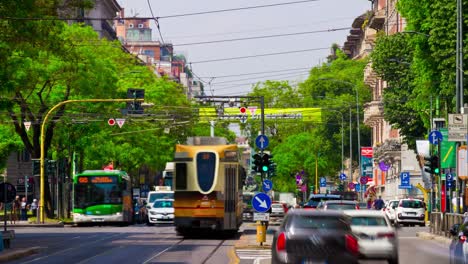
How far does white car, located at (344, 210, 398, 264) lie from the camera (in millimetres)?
28531

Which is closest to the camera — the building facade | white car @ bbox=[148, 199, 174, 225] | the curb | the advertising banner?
the curb

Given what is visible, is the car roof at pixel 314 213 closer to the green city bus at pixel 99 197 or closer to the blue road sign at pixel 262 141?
the blue road sign at pixel 262 141

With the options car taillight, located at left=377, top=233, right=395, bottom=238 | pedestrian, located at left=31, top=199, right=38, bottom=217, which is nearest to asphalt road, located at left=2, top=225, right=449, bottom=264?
car taillight, located at left=377, top=233, right=395, bottom=238

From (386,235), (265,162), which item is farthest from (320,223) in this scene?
(265,162)

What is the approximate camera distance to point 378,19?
114750 mm

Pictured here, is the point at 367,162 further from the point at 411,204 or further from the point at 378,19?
the point at 411,204

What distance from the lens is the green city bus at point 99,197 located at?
65.2 meters

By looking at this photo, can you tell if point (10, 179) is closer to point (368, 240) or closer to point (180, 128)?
point (180, 128)

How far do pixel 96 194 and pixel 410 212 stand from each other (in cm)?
1852

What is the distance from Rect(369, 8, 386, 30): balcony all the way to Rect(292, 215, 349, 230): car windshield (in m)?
92.1

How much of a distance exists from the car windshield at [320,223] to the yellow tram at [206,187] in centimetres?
2182

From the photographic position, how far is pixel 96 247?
134 feet

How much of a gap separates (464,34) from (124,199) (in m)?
20.4

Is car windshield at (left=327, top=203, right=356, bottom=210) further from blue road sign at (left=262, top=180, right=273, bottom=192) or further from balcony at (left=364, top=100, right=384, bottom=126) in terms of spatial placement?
A: balcony at (left=364, top=100, right=384, bottom=126)
